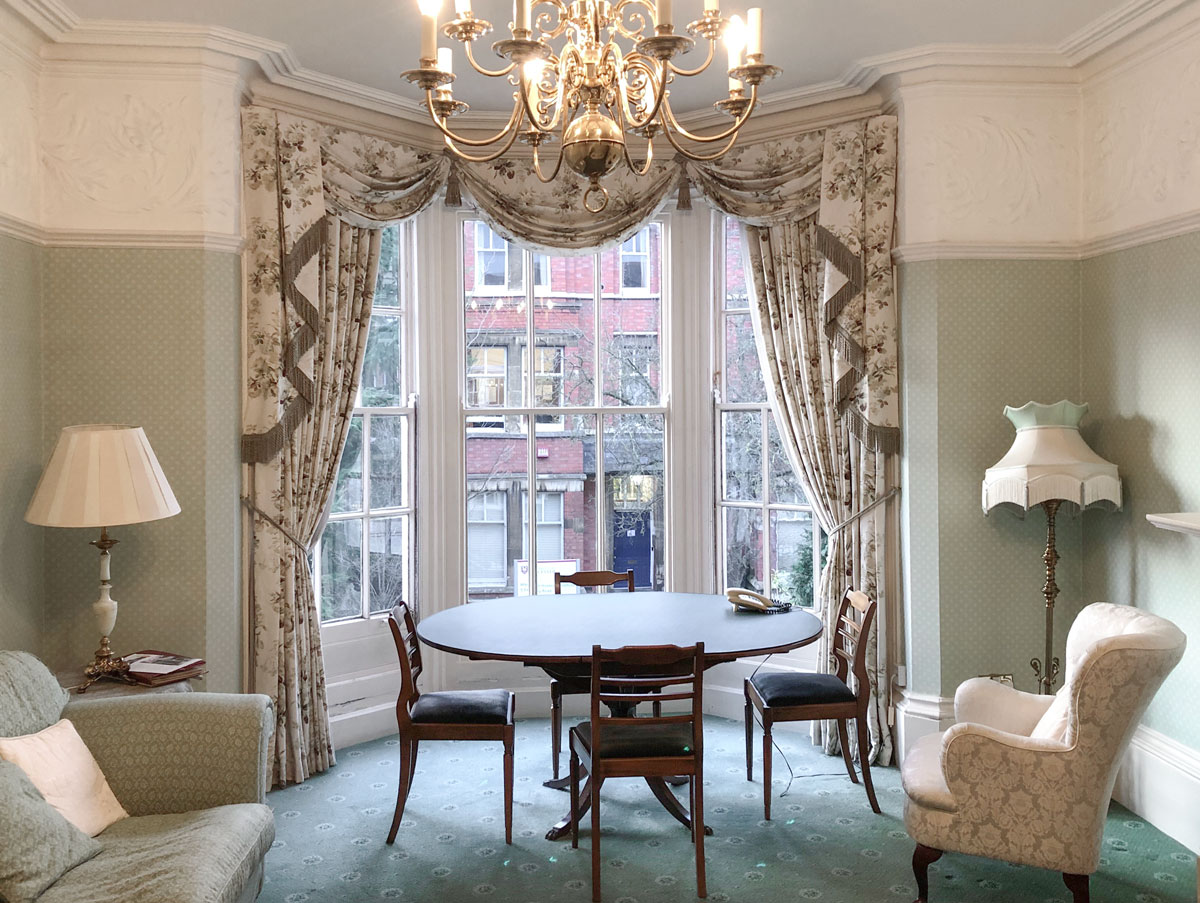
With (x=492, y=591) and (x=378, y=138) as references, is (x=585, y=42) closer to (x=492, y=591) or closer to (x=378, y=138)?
(x=378, y=138)

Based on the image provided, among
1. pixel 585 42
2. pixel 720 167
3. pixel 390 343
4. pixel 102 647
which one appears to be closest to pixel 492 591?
pixel 390 343

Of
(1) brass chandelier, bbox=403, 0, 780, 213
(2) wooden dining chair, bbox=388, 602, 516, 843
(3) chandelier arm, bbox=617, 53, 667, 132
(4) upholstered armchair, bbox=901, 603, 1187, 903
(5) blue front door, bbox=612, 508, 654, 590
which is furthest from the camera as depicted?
(5) blue front door, bbox=612, 508, 654, 590

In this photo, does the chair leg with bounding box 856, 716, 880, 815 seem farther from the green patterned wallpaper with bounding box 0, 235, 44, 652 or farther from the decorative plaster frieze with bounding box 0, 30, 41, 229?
the decorative plaster frieze with bounding box 0, 30, 41, 229

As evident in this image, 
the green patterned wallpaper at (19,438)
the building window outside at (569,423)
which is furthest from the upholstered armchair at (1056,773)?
the green patterned wallpaper at (19,438)

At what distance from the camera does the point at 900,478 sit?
455 cm

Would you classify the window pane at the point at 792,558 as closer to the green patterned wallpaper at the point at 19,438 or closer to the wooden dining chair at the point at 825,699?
the wooden dining chair at the point at 825,699

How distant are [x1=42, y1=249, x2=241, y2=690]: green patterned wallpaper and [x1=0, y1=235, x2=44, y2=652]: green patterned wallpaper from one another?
6 centimetres

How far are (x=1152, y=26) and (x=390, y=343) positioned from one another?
3.55 metres

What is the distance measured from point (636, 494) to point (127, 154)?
9.31ft

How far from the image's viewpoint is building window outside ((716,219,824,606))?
16.8ft

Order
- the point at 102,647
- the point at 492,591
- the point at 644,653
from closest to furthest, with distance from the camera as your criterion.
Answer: the point at 644,653 < the point at 102,647 < the point at 492,591

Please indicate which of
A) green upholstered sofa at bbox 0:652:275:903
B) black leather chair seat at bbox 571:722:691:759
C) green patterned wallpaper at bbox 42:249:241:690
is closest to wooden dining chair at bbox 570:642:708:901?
black leather chair seat at bbox 571:722:691:759

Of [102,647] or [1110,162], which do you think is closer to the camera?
[102,647]

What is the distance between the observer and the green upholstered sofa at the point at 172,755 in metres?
2.84
